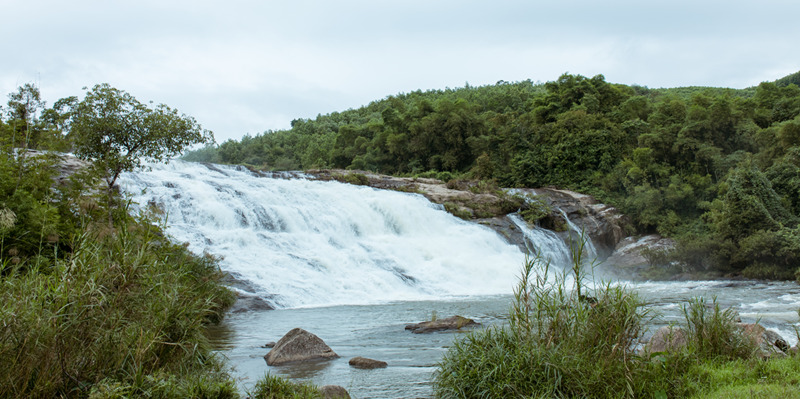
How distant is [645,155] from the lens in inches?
1241

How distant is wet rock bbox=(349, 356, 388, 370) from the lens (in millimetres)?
8172

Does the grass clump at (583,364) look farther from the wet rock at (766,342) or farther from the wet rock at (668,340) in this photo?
the wet rock at (766,342)

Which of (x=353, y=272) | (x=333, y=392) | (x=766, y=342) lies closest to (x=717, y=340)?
(x=766, y=342)

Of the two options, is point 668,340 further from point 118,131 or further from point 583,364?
point 118,131

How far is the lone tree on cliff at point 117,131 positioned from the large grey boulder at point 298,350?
22.9 ft

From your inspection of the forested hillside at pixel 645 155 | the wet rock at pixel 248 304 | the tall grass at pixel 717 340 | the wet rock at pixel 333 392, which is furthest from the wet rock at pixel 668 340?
the forested hillside at pixel 645 155

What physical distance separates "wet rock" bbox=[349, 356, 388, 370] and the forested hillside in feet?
63.1

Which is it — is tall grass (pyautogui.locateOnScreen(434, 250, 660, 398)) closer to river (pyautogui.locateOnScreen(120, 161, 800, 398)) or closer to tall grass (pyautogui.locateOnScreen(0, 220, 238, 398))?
river (pyautogui.locateOnScreen(120, 161, 800, 398))

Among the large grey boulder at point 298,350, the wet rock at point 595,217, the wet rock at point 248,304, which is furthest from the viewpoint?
the wet rock at point 595,217

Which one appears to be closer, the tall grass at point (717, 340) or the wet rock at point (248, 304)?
the tall grass at point (717, 340)

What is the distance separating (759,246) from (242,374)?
21.3 meters

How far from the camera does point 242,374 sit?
25.1 ft

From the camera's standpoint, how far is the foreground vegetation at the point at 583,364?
17.7ft

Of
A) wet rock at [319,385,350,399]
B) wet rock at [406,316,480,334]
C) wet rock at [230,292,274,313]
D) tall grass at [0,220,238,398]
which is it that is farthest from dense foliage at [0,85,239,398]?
wet rock at [230,292,274,313]
